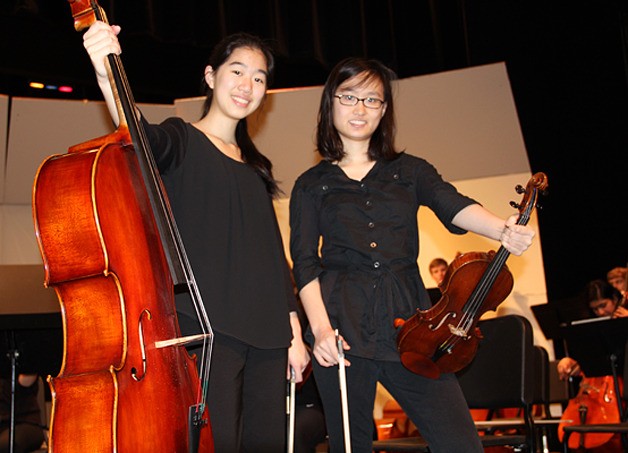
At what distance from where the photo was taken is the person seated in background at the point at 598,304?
459 centimetres

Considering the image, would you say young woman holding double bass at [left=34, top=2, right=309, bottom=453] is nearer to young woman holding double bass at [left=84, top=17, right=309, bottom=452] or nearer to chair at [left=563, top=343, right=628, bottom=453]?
young woman holding double bass at [left=84, top=17, right=309, bottom=452]

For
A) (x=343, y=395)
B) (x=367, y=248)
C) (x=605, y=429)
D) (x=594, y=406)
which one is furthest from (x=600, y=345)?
(x=343, y=395)

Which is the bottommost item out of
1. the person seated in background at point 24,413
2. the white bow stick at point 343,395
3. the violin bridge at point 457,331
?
the person seated in background at point 24,413

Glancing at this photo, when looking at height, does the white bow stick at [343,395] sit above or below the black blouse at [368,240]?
below

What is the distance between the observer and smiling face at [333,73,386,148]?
6.89 feet

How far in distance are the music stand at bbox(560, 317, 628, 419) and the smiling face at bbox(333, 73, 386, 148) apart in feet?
7.18

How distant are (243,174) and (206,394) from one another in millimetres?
564

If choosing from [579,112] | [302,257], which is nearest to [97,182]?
[302,257]

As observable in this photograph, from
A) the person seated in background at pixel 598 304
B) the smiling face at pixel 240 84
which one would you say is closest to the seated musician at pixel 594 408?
the person seated in background at pixel 598 304

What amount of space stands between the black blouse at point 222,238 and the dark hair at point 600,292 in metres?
3.57

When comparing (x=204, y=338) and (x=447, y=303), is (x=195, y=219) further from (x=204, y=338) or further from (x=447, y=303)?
(x=447, y=303)

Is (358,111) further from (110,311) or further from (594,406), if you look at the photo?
(594,406)

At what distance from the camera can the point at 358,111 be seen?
6.88ft

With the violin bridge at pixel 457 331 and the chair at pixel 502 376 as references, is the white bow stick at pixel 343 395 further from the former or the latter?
the chair at pixel 502 376
